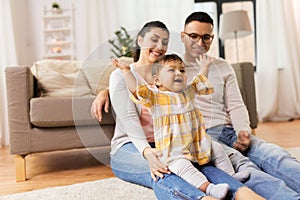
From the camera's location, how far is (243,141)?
4.02 ft

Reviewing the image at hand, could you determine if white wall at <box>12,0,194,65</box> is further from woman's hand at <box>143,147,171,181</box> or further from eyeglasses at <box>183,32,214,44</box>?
woman's hand at <box>143,147,171,181</box>

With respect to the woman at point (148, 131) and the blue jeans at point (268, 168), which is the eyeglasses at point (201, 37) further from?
the blue jeans at point (268, 168)

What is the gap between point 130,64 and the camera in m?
0.97

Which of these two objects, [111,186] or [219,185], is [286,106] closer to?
[111,186]

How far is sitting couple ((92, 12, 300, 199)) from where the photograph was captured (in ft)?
3.11

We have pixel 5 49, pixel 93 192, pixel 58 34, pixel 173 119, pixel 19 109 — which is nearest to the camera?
pixel 173 119

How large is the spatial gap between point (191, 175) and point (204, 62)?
301 millimetres

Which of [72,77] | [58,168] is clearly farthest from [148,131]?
[72,77]

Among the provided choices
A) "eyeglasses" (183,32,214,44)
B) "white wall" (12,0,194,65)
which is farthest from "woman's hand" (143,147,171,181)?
"white wall" (12,0,194,65)

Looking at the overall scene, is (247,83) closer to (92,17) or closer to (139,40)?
(139,40)

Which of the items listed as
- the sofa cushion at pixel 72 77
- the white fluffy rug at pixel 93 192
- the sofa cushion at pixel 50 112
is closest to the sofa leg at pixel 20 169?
the sofa cushion at pixel 50 112

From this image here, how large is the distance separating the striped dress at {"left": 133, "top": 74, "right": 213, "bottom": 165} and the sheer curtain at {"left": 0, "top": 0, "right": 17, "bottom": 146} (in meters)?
2.41

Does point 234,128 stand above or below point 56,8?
below

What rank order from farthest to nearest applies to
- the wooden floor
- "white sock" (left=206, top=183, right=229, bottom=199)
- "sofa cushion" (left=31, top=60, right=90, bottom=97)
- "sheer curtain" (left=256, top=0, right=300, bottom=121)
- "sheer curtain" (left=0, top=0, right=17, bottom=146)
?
"sheer curtain" (left=256, top=0, right=300, bottom=121) → "sheer curtain" (left=0, top=0, right=17, bottom=146) → "sofa cushion" (left=31, top=60, right=90, bottom=97) → the wooden floor → "white sock" (left=206, top=183, right=229, bottom=199)
